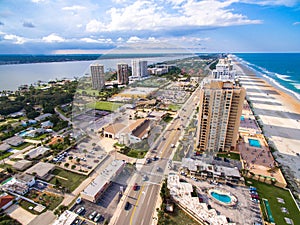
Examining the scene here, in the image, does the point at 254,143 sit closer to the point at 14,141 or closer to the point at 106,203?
the point at 106,203

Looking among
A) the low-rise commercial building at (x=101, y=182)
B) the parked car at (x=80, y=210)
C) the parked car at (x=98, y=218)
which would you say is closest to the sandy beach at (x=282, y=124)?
the low-rise commercial building at (x=101, y=182)

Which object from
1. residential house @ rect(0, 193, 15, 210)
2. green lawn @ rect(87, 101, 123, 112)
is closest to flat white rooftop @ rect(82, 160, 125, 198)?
residential house @ rect(0, 193, 15, 210)

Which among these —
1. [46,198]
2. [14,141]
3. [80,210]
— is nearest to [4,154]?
[14,141]

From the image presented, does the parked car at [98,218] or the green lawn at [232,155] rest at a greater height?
the green lawn at [232,155]

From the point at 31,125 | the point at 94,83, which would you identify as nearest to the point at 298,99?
the point at 94,83

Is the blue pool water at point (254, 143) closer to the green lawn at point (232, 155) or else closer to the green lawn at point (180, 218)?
the green lawn at point (232, 155)

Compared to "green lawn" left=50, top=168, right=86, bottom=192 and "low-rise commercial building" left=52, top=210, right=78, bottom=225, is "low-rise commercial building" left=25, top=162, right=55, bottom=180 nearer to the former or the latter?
Result: "green lawn" left=50, top=168, right=86, bottom=192
